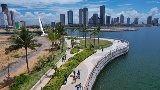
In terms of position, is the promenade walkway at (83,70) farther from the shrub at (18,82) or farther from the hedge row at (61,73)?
the shrub at (18,82)

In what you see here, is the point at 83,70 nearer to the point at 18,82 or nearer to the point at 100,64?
the point at 100,64

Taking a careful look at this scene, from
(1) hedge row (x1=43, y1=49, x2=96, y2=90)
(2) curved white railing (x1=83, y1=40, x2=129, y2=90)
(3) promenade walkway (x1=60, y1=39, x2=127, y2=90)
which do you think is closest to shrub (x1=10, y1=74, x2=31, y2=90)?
(1) hedge row (x1=43, y1=49, x2=96, y2=90)

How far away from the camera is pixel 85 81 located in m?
34.9

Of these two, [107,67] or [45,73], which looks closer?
[45,73]

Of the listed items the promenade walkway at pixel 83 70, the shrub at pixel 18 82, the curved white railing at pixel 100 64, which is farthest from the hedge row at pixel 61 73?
the shrub at pixel 18 82

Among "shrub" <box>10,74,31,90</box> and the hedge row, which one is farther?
"shrub" <box>10,74,31,90</box>

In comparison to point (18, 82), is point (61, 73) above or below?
above

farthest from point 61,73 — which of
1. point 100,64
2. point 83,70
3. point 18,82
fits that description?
point 100,64

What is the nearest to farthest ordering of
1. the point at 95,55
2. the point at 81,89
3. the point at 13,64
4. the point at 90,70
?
1. the point at 81,89
2. the point at 90,70
3. the point at 13,64
4. the point at 95,55

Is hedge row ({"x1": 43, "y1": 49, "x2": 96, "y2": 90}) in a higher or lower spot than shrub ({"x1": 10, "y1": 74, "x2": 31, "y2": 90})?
higher

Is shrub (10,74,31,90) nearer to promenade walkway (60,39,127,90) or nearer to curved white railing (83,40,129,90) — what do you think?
promenade walkway (60,39,127,90)

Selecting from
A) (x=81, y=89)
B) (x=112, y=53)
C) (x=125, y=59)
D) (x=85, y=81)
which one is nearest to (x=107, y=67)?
(x=112, y=53)

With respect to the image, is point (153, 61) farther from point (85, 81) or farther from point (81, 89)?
point (81, 89)

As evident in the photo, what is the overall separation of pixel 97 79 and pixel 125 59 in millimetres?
21685
